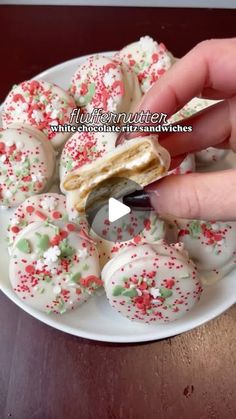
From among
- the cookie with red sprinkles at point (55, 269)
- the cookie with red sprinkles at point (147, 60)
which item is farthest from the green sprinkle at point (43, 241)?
the cookie with red sprinkles at point (147, 60)

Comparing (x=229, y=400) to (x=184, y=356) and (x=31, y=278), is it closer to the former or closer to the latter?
(x=184, y=356)

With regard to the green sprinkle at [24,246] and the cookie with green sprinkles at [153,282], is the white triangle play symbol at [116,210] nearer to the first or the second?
the cookie with green sprinkles at [153,282]

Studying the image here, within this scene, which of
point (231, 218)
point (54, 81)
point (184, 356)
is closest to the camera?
point (231, 218)

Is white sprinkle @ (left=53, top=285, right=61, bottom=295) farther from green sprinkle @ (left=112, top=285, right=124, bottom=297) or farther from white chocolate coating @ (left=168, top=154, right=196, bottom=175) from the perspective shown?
white chocolate coating @ (left=168, top=154, right=196, bottom=175)

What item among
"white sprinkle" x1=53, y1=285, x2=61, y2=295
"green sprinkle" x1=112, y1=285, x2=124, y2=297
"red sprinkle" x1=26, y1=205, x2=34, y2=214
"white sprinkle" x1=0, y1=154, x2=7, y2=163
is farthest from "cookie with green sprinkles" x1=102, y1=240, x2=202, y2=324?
"white sprinkle" x1=0, y1=154, x2=7, y2=163

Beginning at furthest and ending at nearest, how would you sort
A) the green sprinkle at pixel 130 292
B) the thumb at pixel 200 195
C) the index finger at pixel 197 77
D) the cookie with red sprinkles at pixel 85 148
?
the cookie with red sprinkles at pixel 85 148, the green sprinkle at pixel 130 292, the index finger at pixel 197 77, the thumb at pixel 200 195

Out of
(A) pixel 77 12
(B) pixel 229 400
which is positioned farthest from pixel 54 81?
(B) pixel 229 400

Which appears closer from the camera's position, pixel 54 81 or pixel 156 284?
pixel 156 284
